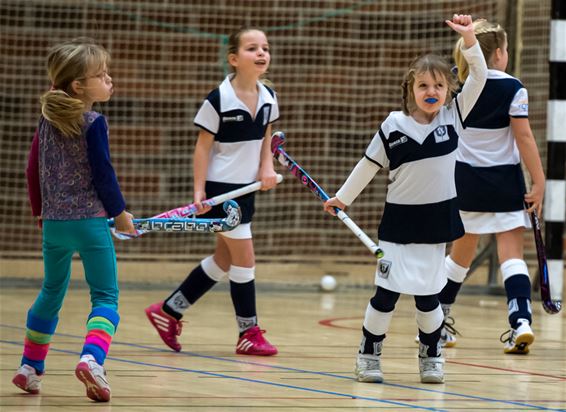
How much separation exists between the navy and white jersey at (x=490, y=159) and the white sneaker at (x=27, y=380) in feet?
6.15

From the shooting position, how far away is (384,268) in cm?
361

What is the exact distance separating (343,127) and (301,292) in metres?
2.03

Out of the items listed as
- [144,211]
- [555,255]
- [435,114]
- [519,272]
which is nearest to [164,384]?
[435,114]

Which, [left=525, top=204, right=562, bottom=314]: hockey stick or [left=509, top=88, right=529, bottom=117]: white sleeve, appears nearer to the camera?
[left=509, top=88, right=529, bottom=117]: white sleeve

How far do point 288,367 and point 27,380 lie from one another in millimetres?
980

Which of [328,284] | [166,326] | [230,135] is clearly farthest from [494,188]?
[328,284]

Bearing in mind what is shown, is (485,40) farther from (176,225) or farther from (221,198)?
(176,225)

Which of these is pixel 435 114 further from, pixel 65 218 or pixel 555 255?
pixel 555 255

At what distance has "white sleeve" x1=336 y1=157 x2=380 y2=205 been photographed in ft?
12.1

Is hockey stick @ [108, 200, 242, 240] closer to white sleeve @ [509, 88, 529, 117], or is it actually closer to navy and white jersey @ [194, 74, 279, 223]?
navy and white jersey @ [194, 74, 279, 223]

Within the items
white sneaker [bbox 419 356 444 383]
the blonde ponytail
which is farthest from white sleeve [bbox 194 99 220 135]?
white sneaker [bbox 419 356 444 383]

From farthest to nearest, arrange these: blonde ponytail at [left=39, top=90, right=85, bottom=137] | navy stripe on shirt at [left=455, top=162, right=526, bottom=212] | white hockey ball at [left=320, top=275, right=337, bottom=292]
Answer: white hockey ball at [left=320, top=275, right=337, bottom=292] → navy stripe on shirt at [left=455, top=162, right=526, bottom=212] → blonde ponytail at [left=39, top=90, right=85, bottom=137]

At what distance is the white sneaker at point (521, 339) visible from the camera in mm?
4348

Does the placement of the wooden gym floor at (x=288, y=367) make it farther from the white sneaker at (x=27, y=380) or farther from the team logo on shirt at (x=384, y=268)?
the team logo on shirt at (x=384, y=268)
